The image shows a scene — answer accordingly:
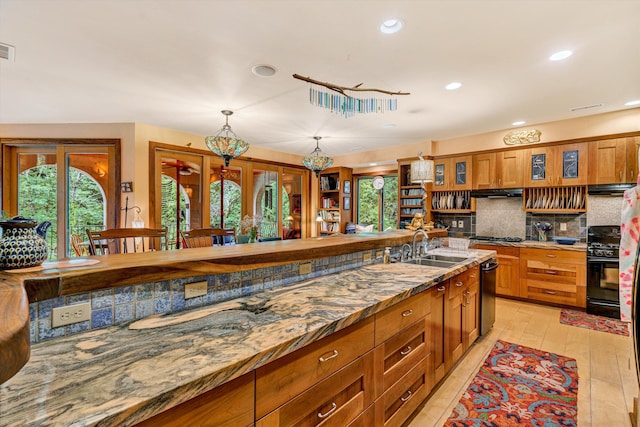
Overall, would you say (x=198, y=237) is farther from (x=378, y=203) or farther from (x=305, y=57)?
(x=378, y=203)

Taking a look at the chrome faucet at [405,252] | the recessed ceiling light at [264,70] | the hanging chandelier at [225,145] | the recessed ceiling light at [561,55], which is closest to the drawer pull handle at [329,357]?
the chrome faucet at [405,252]

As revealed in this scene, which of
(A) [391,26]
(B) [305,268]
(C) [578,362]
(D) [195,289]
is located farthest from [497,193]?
(D) [195,289]

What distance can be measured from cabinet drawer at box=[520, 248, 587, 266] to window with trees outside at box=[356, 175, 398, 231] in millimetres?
2870

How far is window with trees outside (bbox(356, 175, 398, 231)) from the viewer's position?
705cm

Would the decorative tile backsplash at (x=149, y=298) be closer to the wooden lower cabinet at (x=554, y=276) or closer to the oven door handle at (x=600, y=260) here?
the wooden lower cabinet at (x=554, y=276)

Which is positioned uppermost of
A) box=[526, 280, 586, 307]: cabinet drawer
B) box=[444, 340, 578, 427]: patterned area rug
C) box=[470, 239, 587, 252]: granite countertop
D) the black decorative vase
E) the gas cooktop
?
the black decorative vase

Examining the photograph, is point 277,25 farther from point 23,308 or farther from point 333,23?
point 23,308

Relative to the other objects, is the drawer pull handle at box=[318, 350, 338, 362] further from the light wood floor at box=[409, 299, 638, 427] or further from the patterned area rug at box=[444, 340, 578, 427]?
the patterned area rug at box=[444, 340, 578, 427]

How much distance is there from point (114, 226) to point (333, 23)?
453cm

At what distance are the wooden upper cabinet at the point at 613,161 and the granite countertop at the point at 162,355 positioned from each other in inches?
164

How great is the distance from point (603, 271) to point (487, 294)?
1982 millimetres

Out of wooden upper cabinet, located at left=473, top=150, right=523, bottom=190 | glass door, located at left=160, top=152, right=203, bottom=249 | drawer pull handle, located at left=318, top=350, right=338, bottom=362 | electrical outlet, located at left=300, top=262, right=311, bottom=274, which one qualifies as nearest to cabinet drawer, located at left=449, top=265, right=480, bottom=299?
electrical outlet, located at left=300, top=262, right=311, bottom=274

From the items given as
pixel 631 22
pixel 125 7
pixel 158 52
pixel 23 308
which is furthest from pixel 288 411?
pixel 631 22

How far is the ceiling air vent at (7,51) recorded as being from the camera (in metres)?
2.39
